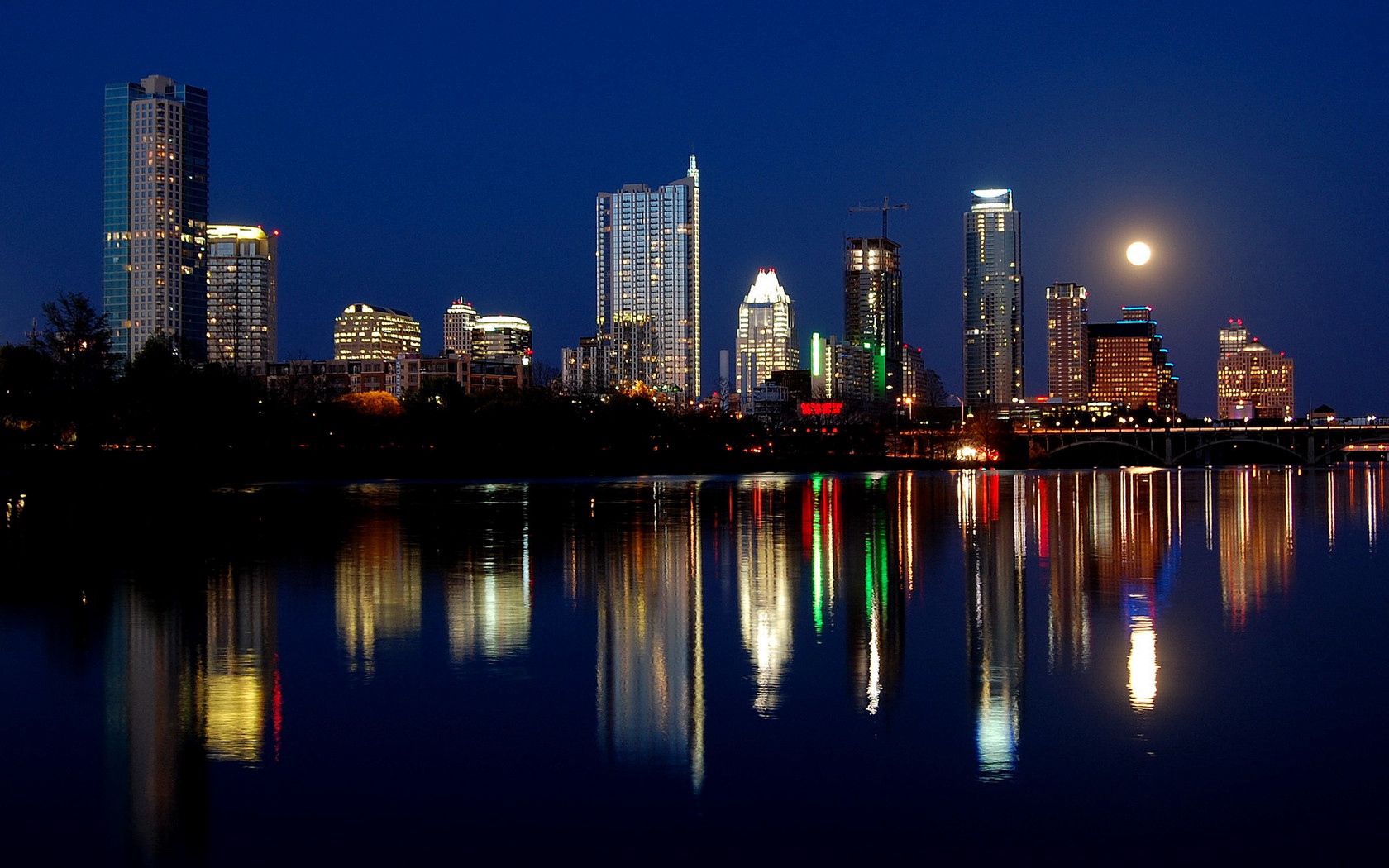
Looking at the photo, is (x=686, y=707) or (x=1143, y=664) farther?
(x=1143, y=664)

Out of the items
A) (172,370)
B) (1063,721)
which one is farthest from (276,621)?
(172,370)

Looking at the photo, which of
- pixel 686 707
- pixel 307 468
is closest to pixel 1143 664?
pixel 686 707

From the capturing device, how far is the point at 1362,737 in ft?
37.4

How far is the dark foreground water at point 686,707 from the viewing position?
353 inches

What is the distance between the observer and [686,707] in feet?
41.0

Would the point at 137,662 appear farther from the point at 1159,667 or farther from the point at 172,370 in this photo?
the point at 172,370

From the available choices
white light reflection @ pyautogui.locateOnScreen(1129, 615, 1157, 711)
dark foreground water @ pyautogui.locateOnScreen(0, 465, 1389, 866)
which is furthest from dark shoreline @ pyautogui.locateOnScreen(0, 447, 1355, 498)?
white light reflection @ pyautogui.locateOnScreen(1129, 615, 1157, 711)

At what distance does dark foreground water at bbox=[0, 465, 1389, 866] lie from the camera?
8.96 m

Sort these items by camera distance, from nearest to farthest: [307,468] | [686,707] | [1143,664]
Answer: [686,707], [1143,664], [307,468]

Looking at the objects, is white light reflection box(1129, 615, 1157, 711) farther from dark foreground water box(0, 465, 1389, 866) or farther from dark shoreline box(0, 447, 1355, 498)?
dark shoreline box(0, 447, 1355, 498)

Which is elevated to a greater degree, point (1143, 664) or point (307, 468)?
point (307, 468)

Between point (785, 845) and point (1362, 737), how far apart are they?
579 centimetres

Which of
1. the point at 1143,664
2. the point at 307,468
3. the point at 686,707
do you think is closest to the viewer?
the point at 686,707

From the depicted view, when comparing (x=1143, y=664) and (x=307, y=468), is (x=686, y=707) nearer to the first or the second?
(x=1143, y=664)
